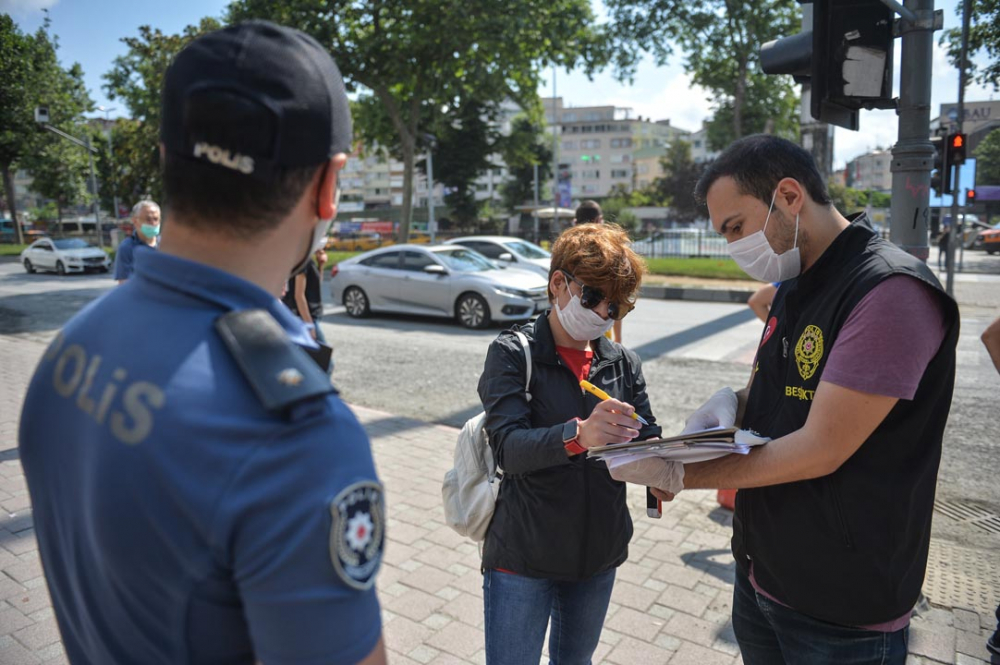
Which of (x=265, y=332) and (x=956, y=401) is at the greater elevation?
(x=265, y=332)

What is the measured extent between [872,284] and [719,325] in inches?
453

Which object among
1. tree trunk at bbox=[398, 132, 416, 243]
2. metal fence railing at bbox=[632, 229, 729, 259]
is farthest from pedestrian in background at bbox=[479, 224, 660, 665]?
metal fence railing at bbox=[632, 229, 729, 259]

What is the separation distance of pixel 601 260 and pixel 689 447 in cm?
77

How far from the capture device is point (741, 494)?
81.6 inches

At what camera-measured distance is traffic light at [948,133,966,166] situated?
9.04 meters

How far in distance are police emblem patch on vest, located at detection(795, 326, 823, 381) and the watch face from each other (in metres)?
0.61

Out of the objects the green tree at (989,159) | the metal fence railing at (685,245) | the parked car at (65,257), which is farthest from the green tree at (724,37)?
the parked car at (65,257)

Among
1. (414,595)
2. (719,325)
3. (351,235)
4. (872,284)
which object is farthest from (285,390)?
(351,235)

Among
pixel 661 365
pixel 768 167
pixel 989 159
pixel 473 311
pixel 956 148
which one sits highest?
pixel 989 159

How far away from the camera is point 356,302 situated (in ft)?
46.8

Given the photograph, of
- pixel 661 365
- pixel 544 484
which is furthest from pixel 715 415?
pixel 661 365

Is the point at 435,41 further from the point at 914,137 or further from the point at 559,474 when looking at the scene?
the point at 559,474

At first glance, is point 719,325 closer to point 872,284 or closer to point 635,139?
point 872,284

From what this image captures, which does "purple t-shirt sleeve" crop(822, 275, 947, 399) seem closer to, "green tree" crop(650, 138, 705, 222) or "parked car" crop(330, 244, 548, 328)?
"parked car" crop(330, 244, 548, 328)
